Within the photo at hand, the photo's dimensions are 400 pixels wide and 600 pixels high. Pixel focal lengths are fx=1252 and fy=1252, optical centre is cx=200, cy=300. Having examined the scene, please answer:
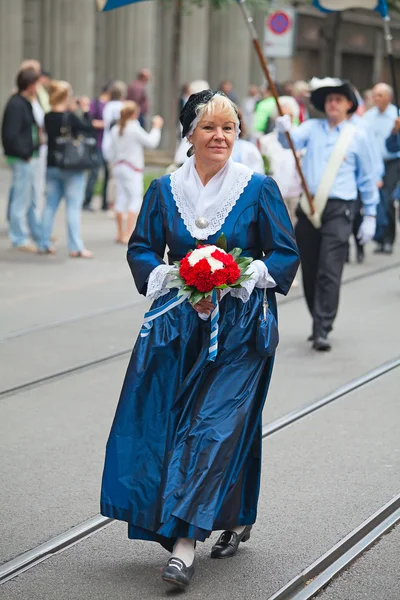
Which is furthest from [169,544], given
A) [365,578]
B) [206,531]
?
[365,578]

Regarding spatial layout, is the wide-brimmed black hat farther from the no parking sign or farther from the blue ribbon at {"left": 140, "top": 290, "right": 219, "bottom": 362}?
the no parking sign

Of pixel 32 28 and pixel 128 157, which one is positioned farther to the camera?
pixel 32 28

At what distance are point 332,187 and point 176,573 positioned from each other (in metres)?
5.17

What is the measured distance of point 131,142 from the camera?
591 inches

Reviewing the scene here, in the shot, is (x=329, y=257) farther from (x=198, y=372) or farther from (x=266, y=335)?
(x=198, y=372)

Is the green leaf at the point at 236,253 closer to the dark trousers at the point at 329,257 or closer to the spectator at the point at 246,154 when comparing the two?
the dark trousers at the point at 329,257

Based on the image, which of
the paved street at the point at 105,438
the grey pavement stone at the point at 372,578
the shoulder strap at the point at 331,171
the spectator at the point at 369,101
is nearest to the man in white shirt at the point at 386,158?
the spectator at the point at 369,101

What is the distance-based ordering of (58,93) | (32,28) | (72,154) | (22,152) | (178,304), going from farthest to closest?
1. (32,28)
2. (22,152)
3. (58,93)
4. (72,154)
5. (178,304)

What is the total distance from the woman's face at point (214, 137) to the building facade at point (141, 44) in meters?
17.6

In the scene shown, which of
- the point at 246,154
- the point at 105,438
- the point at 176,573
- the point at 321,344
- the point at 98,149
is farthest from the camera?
the point at 98,149

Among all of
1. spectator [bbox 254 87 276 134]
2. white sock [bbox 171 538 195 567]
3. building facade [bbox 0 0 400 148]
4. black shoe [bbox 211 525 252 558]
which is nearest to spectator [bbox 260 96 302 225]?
spectator [bbox 254 87 276 134]

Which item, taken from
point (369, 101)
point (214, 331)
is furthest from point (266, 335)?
point (369, 101)

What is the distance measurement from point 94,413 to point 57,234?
8.59m

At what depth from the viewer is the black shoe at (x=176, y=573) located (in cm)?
444
